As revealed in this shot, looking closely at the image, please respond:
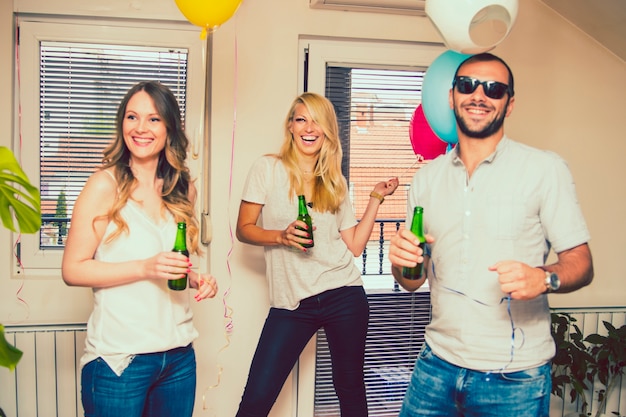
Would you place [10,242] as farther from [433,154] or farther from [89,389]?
[433,154]

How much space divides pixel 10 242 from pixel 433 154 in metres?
1.85

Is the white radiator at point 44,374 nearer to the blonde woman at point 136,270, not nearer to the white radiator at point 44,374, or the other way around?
the white radiator at point 44,374

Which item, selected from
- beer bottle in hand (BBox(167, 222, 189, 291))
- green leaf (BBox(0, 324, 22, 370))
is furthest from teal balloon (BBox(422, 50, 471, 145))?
green leaf (BBox(0, 324, 22, 370))

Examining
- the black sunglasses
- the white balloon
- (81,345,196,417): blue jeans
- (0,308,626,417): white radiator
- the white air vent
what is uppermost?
→ the white air vent

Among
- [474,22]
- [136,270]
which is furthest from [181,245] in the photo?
[474,22]

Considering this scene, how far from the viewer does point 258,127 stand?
290cm

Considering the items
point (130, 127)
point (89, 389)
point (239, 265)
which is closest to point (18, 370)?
point (239, 265)

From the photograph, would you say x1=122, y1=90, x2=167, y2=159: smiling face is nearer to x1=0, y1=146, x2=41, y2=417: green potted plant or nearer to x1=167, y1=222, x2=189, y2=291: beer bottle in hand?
x1=167, y1=222, x2=189, y2=291: beer bottle in hand

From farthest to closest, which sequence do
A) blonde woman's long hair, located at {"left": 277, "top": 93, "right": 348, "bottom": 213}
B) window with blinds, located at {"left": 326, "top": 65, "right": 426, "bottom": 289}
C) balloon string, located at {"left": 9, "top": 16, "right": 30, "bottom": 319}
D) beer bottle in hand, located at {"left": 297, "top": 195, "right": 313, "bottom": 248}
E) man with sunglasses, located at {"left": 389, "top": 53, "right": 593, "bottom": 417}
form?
window with blinds, located at {"left": 326, "top": 65, "right": 426, "bottom": 289}, balloon string, located at {"left": 9, "top": 16, "right": 30, "bottom": 319}, blonde woman's long hair, located at {"left": 277, "top": 93, "right": 348, "bottom": 213}, beer bottle in hand, located at {"left": 297, "top": 195, "right": 313, "bottom": 248}, man with sunglasses, located at {"left": 389, "top": 53, "right": 593, "bottom": 417}

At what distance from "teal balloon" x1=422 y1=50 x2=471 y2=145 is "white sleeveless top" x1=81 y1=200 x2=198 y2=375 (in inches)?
35.1

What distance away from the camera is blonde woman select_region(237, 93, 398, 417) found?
92.5 inches

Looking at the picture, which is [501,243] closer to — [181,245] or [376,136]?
[181,245]

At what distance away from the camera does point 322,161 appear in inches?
96.0

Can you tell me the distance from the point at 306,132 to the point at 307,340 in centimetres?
79
